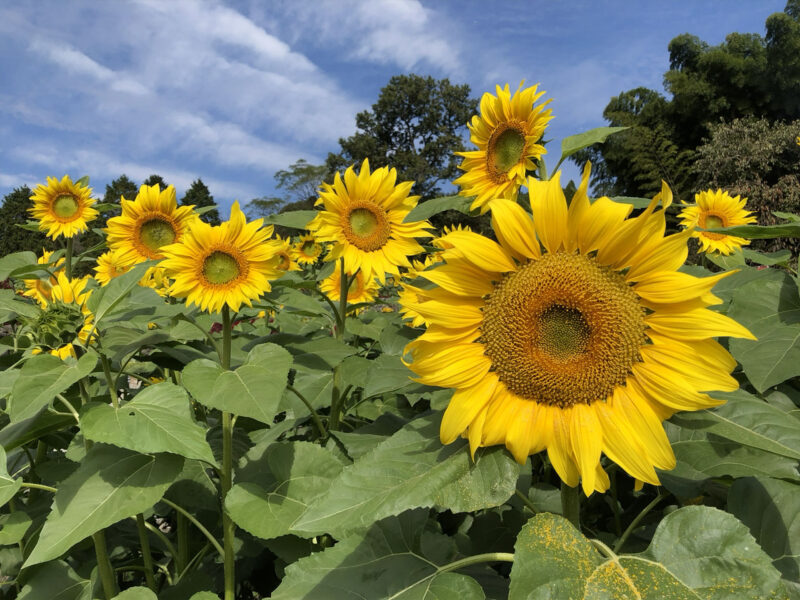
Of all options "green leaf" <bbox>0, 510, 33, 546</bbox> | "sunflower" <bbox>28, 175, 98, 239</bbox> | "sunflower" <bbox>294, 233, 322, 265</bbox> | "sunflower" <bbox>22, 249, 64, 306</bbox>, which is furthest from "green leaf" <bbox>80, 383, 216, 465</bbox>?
"sunflower" <bbox>28, 175, 98, 239</bbox>

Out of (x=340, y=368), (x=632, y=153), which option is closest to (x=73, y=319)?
(x=340, y=368)

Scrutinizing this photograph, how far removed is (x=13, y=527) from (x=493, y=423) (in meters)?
1.40

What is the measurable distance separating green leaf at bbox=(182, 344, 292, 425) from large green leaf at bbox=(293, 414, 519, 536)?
1.10ft

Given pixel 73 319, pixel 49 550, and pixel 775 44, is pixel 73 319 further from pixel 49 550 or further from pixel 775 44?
pixel 775 44

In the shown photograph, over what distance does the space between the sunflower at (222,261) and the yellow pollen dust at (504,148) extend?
2.45 feet

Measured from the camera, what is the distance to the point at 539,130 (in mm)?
1655

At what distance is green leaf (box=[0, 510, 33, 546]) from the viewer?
1.50 meters

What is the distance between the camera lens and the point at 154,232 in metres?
2.68

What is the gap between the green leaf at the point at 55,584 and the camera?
151 cm

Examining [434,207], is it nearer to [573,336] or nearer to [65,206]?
[573,336]

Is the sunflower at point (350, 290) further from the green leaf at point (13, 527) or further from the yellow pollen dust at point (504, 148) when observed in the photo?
the green leaf at point (13, 527)

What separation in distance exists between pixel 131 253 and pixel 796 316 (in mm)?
2591

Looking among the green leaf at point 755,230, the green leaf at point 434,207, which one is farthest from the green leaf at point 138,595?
the green leaf at point 755,230

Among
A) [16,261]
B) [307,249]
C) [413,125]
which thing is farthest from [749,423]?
[413,125]
